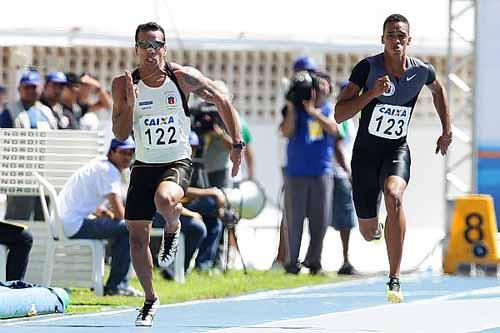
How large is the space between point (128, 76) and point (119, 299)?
342 centimetres

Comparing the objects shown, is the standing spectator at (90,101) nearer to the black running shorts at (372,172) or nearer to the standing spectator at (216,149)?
the standing spectator at (216,149)

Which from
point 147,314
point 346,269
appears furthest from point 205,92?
point 346,269

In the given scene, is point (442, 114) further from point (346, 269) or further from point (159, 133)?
point (346, 269)

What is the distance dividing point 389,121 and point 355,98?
1.30 feet

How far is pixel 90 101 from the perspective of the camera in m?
18.6

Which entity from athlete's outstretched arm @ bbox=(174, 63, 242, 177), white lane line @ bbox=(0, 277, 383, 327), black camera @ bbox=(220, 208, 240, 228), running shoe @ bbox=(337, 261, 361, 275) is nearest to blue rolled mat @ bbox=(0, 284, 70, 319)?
white lane line @ bbox=(0, 277, 383, 327)

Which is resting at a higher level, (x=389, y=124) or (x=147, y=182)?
(x=389, y=124)

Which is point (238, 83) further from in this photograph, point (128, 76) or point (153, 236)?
point (128, 76)

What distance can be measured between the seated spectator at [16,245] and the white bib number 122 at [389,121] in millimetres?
2834

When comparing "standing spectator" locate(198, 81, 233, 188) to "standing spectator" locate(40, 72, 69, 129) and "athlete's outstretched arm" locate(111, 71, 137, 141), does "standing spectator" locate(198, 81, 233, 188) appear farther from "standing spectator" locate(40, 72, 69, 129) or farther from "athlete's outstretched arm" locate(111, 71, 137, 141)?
"athlete's outstretched arm" locate(111, 71, 137, 141)

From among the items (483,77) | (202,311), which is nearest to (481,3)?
(483,77)

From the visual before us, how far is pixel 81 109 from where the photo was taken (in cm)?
1802

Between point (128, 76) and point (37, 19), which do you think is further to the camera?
point (37, 19)

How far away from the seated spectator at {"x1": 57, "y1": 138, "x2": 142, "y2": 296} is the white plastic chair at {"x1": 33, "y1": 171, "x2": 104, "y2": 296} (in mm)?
54
